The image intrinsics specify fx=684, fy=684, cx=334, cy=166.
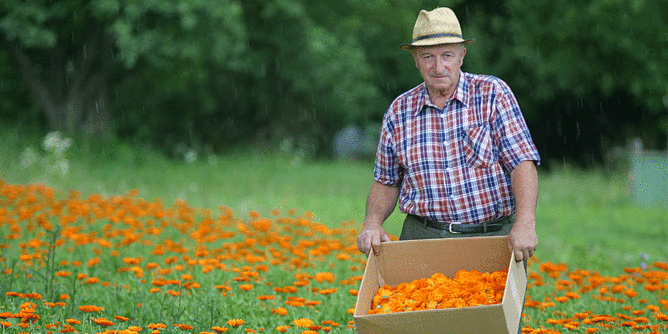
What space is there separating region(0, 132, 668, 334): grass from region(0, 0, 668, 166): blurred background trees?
2.23 m

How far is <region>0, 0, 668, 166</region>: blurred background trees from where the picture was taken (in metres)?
13.2

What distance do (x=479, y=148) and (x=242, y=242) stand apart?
3.29m

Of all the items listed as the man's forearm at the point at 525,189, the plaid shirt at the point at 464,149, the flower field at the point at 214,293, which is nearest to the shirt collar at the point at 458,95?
the plaid shirt at the point at 464,149

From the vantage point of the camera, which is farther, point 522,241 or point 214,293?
point 214,293

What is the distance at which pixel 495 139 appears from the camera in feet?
9.03

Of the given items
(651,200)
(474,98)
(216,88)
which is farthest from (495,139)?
(216,88)

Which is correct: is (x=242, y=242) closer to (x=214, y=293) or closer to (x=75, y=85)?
(x=214, y=293)

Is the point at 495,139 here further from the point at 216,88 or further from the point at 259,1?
the point at 216,88

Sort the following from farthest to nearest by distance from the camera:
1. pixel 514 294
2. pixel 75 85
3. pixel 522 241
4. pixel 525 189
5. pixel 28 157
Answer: pixel 75 85 → pixel 28 157 → pixel 525 189 → pixel 522 241 → pixel 514 294

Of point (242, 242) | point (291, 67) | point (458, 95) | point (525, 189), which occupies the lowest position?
point (242, 242)

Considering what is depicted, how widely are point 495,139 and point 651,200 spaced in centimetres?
1133

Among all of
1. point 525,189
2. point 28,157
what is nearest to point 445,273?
point 525,189

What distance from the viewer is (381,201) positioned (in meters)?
3.05

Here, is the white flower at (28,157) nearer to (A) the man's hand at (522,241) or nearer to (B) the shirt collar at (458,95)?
(B) the shirt collar at (458,95)
